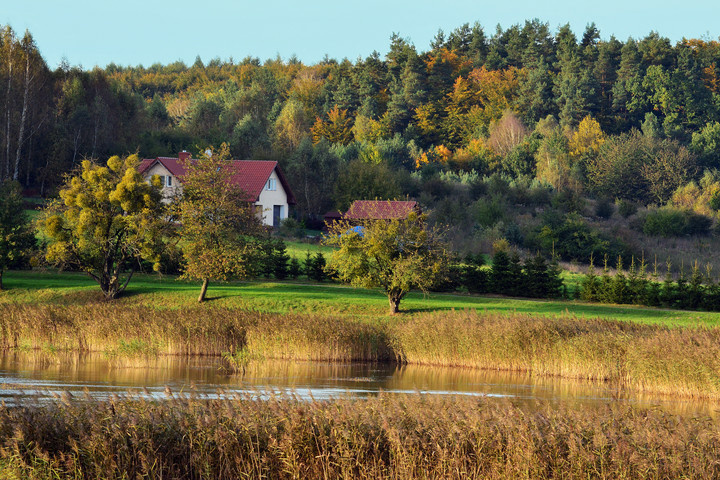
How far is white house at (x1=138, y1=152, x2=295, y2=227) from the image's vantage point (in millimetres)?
76562

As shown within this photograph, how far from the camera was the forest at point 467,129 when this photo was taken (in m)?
78.0

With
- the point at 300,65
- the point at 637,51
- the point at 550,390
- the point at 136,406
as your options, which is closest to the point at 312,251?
Result: the point at 550,390

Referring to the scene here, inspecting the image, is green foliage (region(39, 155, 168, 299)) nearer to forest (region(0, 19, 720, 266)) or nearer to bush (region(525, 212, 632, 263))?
forest (region(0, 19, 720, 266))

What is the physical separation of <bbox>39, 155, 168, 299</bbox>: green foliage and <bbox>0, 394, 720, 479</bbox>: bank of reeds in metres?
30.1

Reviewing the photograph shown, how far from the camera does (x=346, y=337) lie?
96.9 feet

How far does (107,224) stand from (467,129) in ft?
268

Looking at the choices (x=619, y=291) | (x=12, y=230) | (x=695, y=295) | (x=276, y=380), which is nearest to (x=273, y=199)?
(x=12, y=230)

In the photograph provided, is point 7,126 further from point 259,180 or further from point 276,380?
point 276,380

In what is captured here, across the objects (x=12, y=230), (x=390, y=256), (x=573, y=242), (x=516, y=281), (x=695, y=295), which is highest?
(x=12, y=230)

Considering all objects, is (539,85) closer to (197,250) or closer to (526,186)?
(526,186)

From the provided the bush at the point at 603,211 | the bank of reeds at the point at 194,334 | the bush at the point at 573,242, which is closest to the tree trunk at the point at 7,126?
the bush at the point at 573,242

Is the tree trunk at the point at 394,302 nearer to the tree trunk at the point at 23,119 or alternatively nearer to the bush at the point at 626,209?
Result: the tree trunk at the point at 23,119

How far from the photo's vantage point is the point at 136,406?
46.4 feet

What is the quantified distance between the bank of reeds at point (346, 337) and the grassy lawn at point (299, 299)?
26.0ft
